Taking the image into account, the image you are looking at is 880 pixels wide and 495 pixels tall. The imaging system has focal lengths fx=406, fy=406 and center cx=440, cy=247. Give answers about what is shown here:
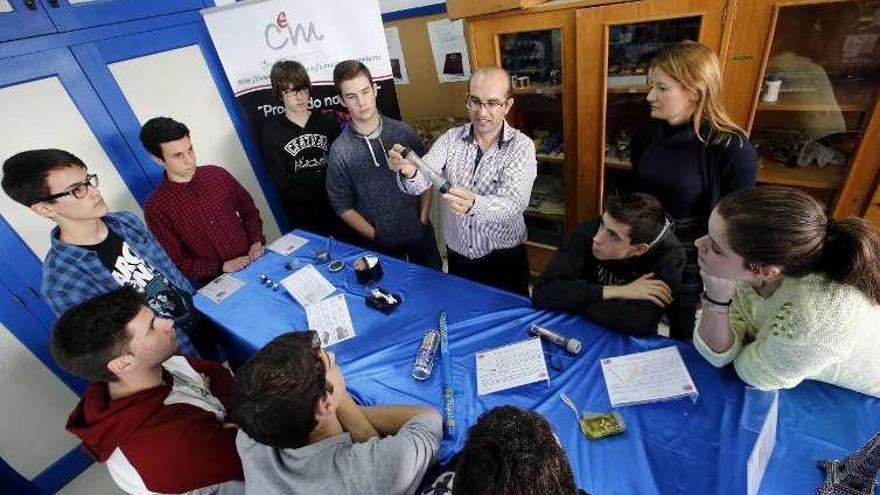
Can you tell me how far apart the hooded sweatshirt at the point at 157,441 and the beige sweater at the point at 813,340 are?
153 centimetres

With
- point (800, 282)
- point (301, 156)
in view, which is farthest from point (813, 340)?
point (301, 156)

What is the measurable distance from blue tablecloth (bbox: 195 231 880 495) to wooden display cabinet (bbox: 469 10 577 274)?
1.28 m

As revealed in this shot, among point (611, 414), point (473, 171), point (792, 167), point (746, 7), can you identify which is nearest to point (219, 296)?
point (473, 171)

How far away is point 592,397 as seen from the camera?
125cm

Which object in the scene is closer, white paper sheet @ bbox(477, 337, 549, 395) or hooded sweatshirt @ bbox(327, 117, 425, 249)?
white paper sheet @ bbox(477, 337, 549, 395)

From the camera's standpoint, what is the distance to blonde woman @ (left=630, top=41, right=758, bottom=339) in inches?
63.4

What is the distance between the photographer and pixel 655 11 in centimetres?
189

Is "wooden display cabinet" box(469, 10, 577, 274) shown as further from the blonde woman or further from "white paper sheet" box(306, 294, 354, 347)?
"white paper sheet" box(306, 294, 354, 347)

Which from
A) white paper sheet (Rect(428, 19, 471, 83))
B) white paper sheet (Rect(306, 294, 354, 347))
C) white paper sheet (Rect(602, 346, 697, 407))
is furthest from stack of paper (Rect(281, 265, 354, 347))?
white paper sheet (Rect(428, 19, 471, 83))

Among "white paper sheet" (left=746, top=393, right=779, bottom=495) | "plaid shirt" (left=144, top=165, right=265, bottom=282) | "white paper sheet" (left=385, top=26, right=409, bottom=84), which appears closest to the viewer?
"white paper sheet" (left=746, top=393, right=779, bottom=495)

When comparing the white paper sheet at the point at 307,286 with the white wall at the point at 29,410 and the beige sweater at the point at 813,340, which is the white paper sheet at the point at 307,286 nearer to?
the white wall at the point at 29,410

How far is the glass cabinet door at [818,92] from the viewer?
1.74m

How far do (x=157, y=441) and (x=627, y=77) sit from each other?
2.62 meters

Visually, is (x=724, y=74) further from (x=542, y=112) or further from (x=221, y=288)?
(x=221, y=288)
